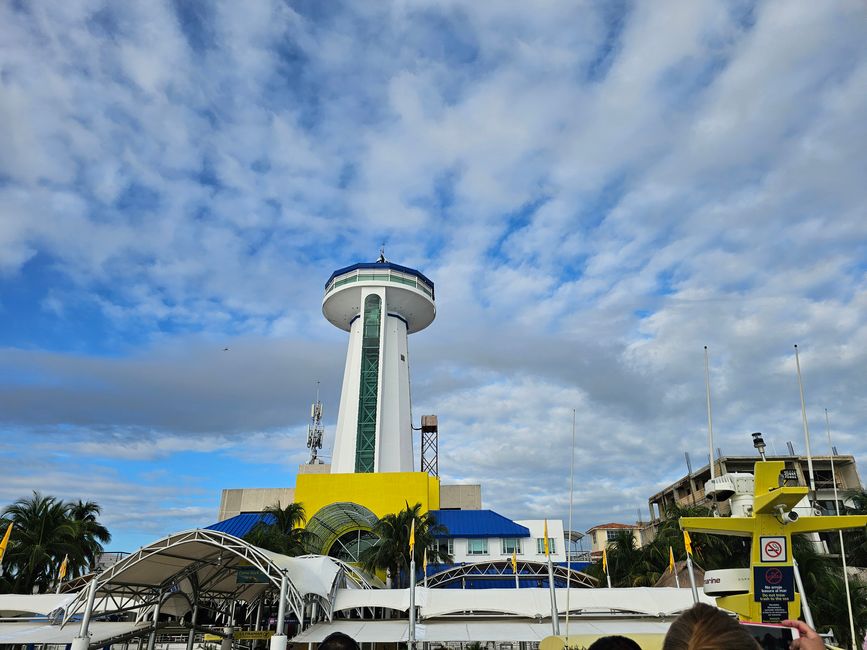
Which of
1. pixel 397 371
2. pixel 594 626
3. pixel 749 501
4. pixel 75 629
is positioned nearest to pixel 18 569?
pixel 75 629

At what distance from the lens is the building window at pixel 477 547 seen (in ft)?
159

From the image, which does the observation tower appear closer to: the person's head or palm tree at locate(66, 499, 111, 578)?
palm tree at locate(66, 499, 111, 578)

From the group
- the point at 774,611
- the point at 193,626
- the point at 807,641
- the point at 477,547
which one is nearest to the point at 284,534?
the point at 193,626

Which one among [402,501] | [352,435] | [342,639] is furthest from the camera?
[352,435]

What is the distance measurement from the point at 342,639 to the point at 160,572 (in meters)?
28.4

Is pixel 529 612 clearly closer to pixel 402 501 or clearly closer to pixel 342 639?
pixel 402 501

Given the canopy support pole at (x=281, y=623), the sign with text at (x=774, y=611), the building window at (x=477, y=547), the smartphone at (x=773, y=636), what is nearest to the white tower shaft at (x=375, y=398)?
the building window at (x=477, y=547)

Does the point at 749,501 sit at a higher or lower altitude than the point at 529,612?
higher

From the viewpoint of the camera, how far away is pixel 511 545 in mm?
48781

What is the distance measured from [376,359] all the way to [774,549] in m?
45.5

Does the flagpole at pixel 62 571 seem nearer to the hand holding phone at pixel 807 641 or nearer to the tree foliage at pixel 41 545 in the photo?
the tree foliage at pixel 41 545

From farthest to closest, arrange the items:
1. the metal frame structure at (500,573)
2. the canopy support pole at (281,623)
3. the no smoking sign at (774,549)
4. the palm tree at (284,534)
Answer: the metal frame structure at (500,573) → the palm tree at (284,534) → the canopy support pole at (281,623) → the no smoking sign at (774,549)

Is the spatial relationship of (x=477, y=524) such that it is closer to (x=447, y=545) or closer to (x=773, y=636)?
(x=447, y=545)

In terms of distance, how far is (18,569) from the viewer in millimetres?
38125
